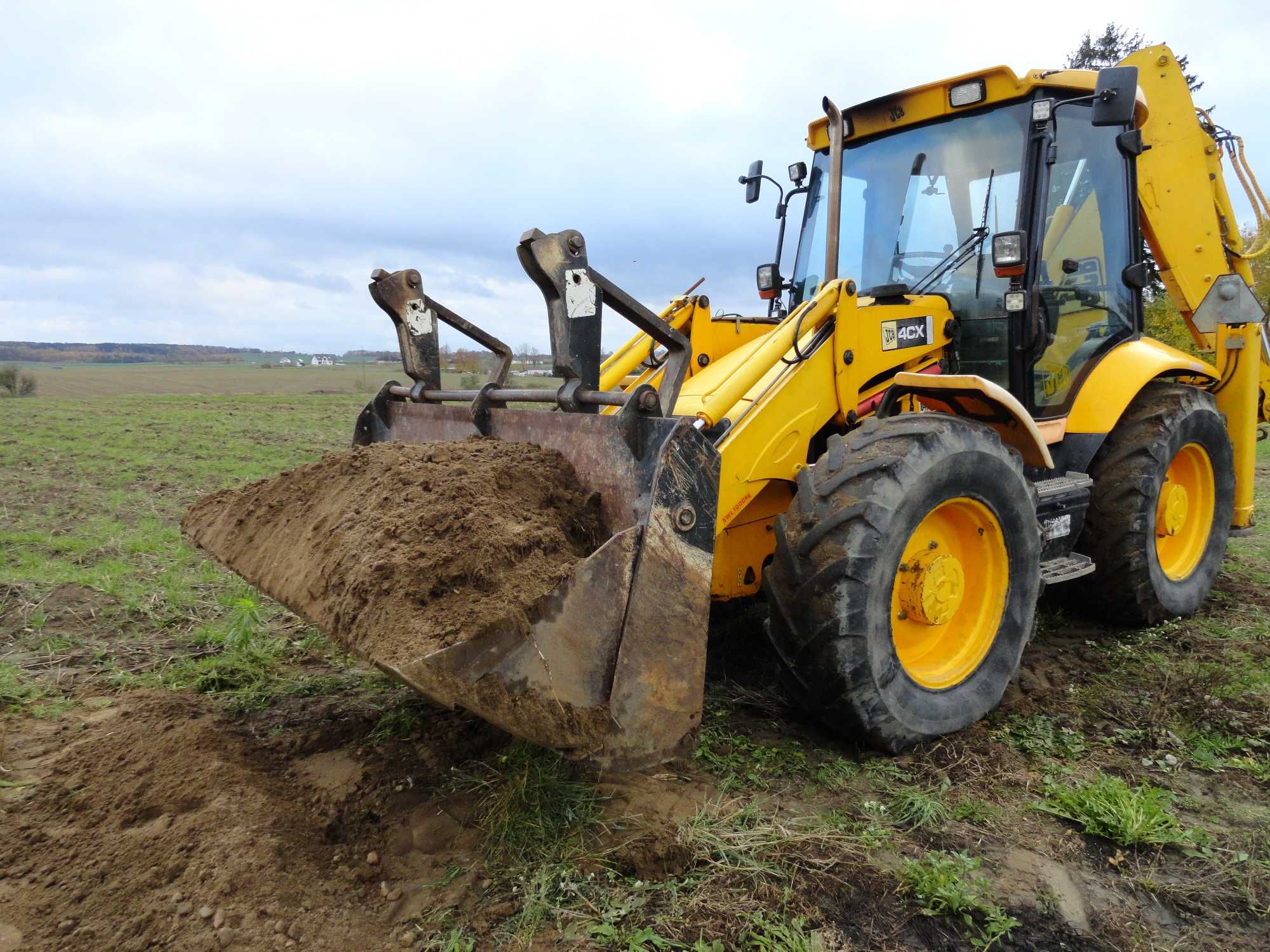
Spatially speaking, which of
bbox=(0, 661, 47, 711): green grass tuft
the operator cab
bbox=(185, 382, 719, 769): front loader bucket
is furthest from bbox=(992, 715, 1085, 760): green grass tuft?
bbox=(0, 661, 47, 711): green grass tuft

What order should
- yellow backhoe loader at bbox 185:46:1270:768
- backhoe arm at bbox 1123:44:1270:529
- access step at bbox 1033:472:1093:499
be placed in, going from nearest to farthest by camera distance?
yellow backhoe loader at bbox 185:46:1270:768 < access step at bbox 1033:472:1093:499 < backhoe arm at bbox 1123:44:1270:529

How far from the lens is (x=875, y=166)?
482 centimetres

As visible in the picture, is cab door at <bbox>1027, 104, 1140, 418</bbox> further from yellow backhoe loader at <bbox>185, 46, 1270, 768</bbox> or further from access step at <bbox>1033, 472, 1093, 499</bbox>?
access step at <bbox>1033, 472, 1093, 499</bbox>

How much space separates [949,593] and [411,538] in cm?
220

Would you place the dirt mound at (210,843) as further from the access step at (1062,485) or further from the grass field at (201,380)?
the grass field at (201,380)

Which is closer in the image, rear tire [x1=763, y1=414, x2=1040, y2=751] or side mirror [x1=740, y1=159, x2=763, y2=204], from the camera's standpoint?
rear tire [x1=763, y1=414, x2=1040, y2=751]

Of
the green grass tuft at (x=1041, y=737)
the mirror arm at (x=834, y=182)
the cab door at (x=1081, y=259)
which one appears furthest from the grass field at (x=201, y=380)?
the green grass tuft at (x=1041, y=737)

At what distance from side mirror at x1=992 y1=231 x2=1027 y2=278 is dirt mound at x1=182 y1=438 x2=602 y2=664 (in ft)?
7.81

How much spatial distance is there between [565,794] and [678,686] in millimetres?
567

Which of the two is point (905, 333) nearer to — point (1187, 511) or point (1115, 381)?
point (1115, 381)

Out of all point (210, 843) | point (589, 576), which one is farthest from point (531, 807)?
point (210, 843)

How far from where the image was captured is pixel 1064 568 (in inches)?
170

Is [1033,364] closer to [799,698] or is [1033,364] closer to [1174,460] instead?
[1174,460]

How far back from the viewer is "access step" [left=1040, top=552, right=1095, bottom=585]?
4130 millimetres
